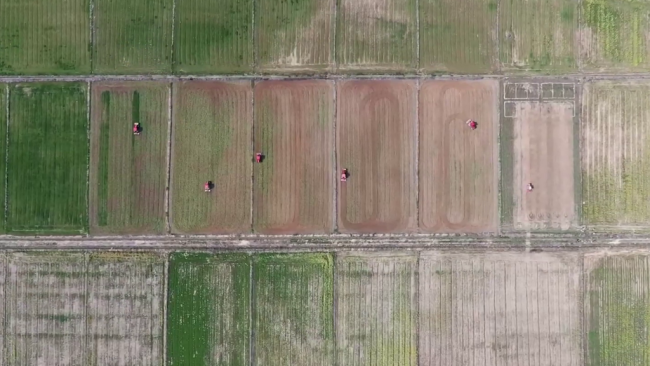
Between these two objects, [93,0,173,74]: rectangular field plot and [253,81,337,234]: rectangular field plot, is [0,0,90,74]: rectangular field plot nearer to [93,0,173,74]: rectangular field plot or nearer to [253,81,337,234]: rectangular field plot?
[93,0,173,74]: rectangular field plot

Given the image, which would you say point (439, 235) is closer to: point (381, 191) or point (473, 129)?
point (381, 191)

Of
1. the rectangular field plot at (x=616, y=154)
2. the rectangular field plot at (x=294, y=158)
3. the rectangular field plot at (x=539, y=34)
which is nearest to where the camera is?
the rectangular field plot at (x=616, y=154)

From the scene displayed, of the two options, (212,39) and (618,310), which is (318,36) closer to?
(212,39)

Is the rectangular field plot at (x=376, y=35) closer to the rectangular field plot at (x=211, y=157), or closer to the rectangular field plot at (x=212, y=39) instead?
the rectangular field plot at (x=212, y=39)

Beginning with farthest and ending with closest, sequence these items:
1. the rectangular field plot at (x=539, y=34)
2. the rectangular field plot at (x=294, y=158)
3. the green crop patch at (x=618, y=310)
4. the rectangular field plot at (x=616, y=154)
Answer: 1. the rectangular field plot at (x=539, y=34)
2. the rectangular field plot at (x=294, y=158)
3. the rectangular field plot at (x=616, y=154)
4. the green crop patch at (x=618, y=310)

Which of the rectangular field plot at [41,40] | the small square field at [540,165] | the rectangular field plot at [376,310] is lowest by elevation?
the rectangular field plot at [376,310]

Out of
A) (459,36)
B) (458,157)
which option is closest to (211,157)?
(458,157)

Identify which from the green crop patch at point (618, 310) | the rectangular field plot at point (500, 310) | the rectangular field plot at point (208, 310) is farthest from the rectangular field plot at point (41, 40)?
the green crop patch at point (618, 310)
